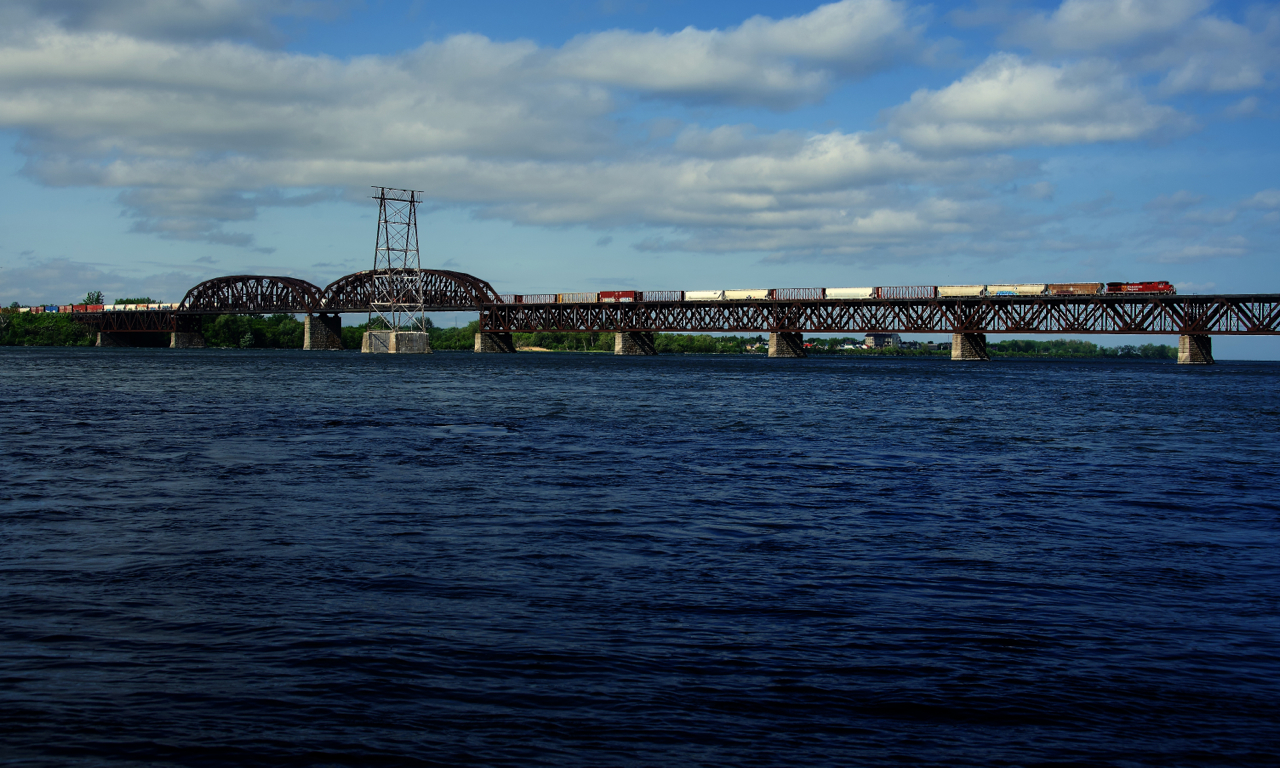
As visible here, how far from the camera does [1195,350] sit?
551 feet

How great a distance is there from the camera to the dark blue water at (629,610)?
9.43 meters

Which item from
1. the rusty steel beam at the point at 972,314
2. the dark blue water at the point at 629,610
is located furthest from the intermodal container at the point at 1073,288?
the dark blue water at the point at 629,610

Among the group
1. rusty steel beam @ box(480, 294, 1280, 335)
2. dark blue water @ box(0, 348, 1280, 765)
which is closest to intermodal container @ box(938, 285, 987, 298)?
rusty steel beam @ box(480, 294, 1280, 335)

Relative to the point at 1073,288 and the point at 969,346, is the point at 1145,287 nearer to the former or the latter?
the point at 1073,288

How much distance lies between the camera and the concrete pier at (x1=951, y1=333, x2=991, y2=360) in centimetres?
17825

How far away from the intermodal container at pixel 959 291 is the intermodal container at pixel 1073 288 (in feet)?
37.3

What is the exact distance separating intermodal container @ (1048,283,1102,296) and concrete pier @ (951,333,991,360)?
2110 centimetres

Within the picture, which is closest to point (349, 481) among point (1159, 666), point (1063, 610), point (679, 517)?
point (679, 517)

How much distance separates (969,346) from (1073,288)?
90.5 ft

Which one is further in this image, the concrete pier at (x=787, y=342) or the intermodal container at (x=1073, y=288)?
the concrete pier at (x=787, y=342)

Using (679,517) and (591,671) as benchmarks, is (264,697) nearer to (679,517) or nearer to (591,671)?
(591,671)

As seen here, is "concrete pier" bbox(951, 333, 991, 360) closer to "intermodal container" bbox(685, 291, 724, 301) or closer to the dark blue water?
"intermodal container" bbox(685, 291, 724, 301)

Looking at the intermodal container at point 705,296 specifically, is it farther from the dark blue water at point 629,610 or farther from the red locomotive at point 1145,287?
the dark blue water at point 629,610

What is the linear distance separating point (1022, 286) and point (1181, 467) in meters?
139
